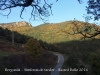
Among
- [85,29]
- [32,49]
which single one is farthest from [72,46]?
[85,29]

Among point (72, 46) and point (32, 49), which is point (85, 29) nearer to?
point (32, 49)

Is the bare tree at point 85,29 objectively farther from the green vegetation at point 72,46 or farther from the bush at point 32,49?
the bush at point 32,49

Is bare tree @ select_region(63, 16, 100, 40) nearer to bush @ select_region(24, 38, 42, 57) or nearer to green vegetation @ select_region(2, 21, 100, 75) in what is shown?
green vegetation @ select_region(2, 21, 100, 75)

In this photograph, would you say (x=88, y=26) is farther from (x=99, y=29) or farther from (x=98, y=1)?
(x=98, y=1)

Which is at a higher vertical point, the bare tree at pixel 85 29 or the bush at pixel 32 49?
the bare tree at pixel 85 29

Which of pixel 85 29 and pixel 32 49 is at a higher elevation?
pixel 85 29

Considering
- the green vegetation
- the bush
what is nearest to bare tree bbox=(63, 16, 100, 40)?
the green vegetation

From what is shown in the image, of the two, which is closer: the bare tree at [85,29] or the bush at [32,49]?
the bare tree at [85,29]

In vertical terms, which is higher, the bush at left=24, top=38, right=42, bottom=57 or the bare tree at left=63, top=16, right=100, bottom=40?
the bare tree at left=63, top=16, right=100, bottom=40

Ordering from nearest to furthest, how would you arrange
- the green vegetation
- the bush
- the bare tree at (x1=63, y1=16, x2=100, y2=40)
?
the bare tree at (x1=63, y1=16, x2=100, y2=40) → the green vegetation → the bush

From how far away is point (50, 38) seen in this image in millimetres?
152500

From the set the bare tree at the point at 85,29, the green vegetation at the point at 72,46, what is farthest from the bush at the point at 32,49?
the bare tree at the point at 85,29

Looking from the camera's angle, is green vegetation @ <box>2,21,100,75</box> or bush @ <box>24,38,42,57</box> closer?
green vegetation @ <box>2,21,100,75</box>

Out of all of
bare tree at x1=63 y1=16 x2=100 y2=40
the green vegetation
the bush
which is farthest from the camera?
the bush
